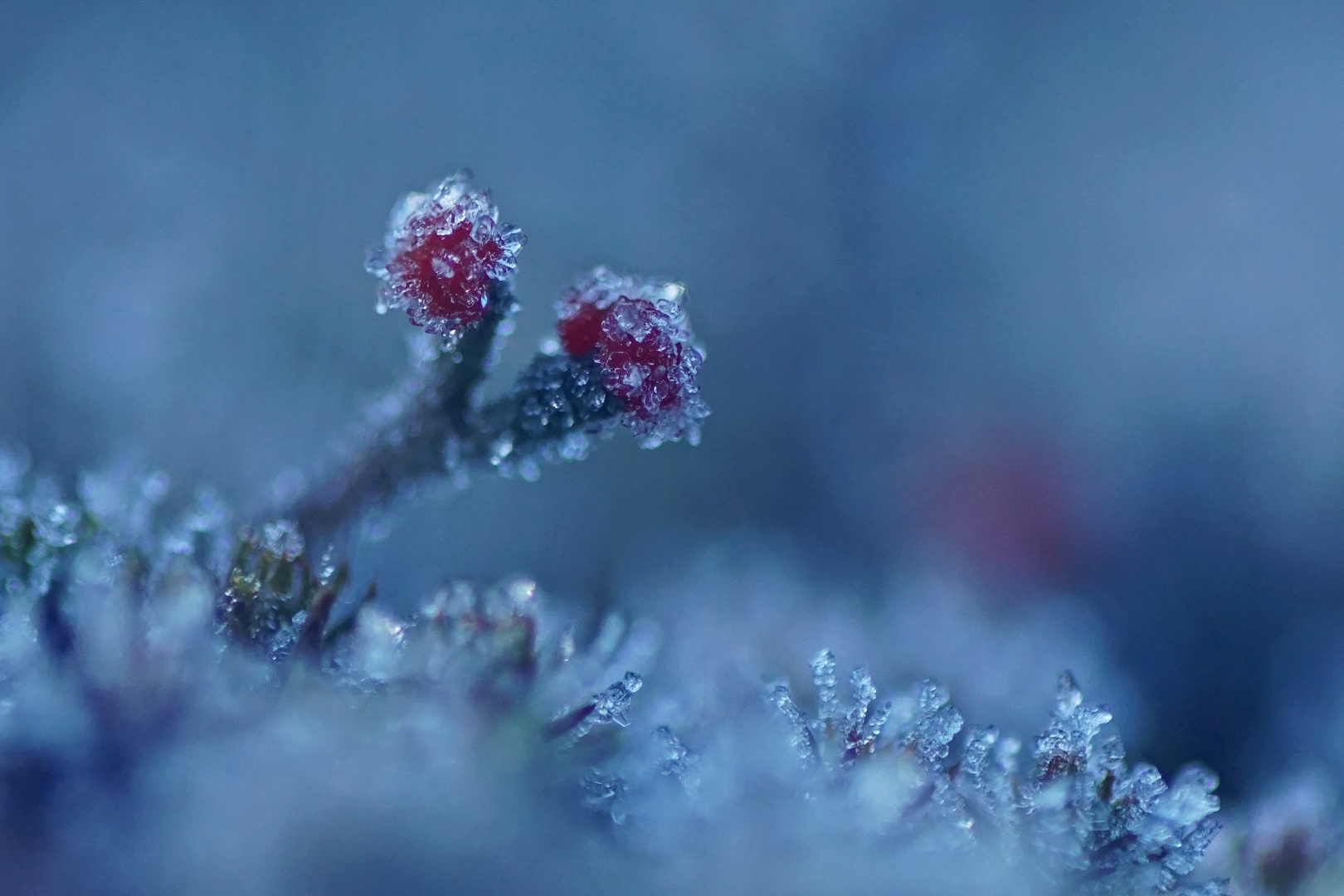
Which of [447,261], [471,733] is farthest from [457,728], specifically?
[447,261]

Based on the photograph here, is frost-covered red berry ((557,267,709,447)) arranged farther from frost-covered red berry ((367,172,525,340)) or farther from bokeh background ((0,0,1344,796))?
bokeh background ((0,0,1344,796))

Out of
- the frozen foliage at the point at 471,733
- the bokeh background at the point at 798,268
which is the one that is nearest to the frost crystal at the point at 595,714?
the frozen foliage at the point at 471,733

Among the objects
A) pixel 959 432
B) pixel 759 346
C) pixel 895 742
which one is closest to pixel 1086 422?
pixel 959 432

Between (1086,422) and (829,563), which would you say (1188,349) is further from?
(829,563)

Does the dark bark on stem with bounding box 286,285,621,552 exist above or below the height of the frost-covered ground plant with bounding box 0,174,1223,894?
above

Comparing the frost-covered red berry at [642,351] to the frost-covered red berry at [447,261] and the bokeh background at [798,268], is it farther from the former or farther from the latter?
the bokeh background at [798,268]

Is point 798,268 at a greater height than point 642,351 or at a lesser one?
greater

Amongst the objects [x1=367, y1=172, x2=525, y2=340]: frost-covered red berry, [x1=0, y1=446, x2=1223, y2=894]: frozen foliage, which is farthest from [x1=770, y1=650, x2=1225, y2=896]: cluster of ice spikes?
[x1=367, y1=172, x2=525, y2=340]: frost-covered red berry

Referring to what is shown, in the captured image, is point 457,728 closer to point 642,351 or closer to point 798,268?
point 642,351
